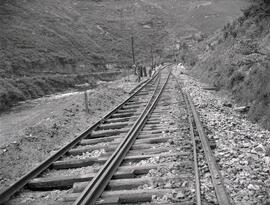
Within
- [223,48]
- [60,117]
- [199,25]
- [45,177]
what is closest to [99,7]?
[199,25]

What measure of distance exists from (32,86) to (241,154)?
83.0 ft

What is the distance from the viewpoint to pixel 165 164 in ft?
20.4

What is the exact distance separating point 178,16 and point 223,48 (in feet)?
390

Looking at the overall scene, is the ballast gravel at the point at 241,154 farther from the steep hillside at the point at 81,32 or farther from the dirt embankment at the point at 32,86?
the steep hillside at the point at 81,32

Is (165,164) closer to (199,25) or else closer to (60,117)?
(60,117)

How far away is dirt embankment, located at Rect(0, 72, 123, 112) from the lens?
2466cm

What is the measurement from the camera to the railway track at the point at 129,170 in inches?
197

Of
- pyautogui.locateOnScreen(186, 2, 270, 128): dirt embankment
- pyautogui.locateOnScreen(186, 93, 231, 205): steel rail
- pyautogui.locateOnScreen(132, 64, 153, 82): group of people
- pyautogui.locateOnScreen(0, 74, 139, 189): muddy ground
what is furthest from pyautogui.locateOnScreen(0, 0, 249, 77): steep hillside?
pyautogui.locateOnScreen(186, 93, 231, 205): steel rail

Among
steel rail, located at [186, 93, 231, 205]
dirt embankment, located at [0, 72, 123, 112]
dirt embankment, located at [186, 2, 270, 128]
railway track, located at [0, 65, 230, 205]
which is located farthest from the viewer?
dirt embankment, located at [0, 72, 123, 112]

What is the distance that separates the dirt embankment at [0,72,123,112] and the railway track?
1667cm

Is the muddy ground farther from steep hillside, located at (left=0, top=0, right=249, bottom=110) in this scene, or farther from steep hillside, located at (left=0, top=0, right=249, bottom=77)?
steep hillside, located at (left=0, top=0, right=249, bottom=77)

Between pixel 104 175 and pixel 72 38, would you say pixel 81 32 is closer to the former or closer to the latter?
pixel 72 38

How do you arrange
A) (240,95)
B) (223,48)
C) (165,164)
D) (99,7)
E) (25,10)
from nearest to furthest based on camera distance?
(165,164) → (240,95) → (223,48) → (25,10) → (99,7)

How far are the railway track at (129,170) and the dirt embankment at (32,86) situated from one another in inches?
656
